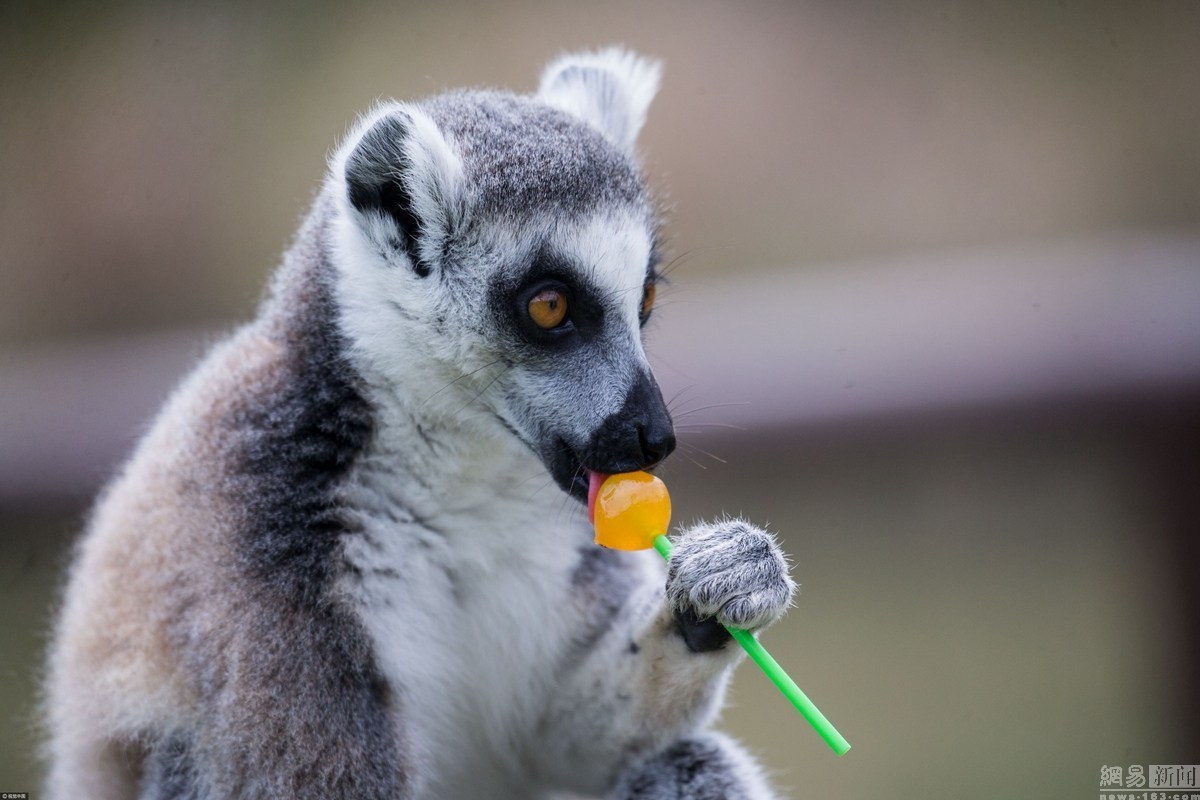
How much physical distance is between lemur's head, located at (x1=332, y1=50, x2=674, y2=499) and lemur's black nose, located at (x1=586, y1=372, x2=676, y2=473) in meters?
0.03

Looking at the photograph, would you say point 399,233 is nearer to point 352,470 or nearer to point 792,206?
point 352,470

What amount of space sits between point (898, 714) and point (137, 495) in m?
2.85

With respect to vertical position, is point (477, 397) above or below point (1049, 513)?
above

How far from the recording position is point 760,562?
192cm

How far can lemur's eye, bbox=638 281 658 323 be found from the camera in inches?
84.6

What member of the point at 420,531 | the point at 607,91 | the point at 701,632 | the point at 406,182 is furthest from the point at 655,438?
the point at 607,91

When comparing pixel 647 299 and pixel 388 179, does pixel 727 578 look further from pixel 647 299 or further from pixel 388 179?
pixel 388 179

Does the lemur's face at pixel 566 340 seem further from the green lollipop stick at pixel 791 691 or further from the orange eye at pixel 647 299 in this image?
the green lollipop stick at pixel 791 691

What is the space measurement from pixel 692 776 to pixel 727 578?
568 millimetres

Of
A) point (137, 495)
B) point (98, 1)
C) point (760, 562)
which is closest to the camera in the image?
point (760, 562)

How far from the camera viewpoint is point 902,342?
4.16 metres

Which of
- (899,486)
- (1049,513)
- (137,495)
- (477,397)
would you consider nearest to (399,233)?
(477,397)

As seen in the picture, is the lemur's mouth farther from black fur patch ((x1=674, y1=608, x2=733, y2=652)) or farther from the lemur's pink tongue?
black fur patch ((x1=674, y1=608, x2=733, y2=652))

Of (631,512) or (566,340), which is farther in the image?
(566,340)
